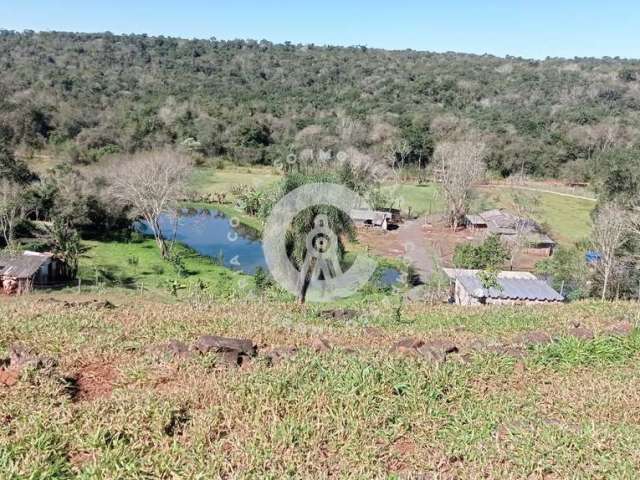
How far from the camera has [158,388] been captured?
20.0ft

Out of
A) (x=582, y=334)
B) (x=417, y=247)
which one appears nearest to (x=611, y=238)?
(x=417, y=247)

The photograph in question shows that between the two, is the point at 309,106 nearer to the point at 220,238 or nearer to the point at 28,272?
the point at 220,238

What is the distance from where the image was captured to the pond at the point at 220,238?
3197 centimetres

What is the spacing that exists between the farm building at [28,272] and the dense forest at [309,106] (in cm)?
1694

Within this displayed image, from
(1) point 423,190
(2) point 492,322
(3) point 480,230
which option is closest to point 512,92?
(1) point 423,190

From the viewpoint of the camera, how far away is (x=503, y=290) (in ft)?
73.5

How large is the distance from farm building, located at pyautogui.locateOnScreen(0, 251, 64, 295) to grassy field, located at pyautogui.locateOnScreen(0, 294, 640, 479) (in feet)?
48.8

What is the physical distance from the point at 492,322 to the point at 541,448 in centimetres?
602

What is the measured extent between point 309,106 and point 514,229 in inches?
1848

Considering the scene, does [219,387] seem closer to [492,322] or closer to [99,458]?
[99,458]

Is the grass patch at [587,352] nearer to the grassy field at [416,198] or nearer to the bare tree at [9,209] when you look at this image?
the bare tree at [9,209]

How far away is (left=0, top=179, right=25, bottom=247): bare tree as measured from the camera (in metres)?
28.9

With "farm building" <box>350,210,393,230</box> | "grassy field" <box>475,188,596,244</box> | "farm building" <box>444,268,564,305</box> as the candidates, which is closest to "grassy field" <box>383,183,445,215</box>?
"grassy field" <box>475,188,596,244</box>

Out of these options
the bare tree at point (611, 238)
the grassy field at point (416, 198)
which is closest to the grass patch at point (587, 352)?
the bare tree at point (611, 238)
